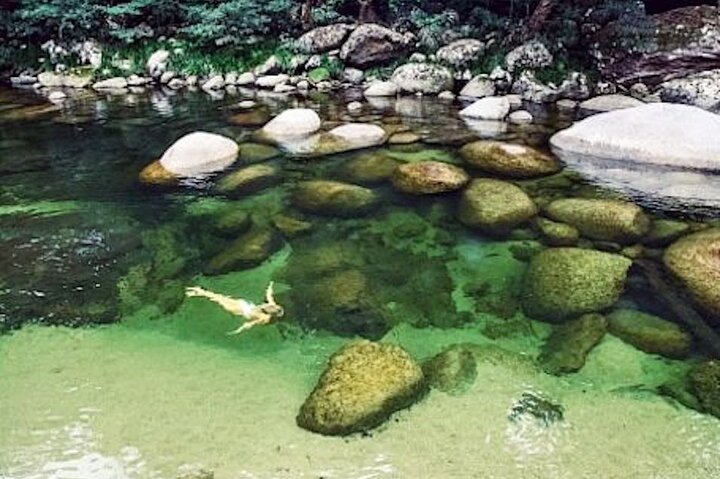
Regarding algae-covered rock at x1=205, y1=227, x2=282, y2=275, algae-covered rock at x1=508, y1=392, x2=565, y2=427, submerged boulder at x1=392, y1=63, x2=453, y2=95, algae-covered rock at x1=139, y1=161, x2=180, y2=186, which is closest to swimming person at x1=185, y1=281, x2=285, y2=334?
algae-covered rock at x1=205, y1=227, x2=282, y2=275

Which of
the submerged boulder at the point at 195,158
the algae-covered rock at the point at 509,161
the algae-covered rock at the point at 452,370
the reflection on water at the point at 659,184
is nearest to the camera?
the algae-covered rock at the point at 452,370

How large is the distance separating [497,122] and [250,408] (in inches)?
253

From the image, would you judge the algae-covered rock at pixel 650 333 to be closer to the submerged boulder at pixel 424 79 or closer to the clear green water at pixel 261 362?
the clear green water at pixel 261 362

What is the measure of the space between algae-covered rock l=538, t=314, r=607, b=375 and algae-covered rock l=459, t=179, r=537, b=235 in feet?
4.42

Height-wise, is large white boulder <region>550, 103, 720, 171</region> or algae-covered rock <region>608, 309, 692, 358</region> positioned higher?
large white boulder <region>550, 103, 720, 171</region>

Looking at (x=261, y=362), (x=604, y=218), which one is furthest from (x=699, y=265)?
(x=261, y=362)

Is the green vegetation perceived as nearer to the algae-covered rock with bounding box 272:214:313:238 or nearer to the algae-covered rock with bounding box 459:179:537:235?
the algae-covered rock with bounding box 459:179:537:235

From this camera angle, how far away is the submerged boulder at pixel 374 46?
1143cm

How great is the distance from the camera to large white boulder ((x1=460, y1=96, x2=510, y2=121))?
876 centimetres

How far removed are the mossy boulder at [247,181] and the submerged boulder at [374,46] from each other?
5588mm

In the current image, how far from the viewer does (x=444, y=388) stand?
330 cm

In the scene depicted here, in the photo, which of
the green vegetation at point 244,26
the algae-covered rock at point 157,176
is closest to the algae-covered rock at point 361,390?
the algae-covered rock at point 157,176

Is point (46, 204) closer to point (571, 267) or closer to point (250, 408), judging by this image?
point (250, 408)

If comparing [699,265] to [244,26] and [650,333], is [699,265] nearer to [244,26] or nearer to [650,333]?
[650,333]
